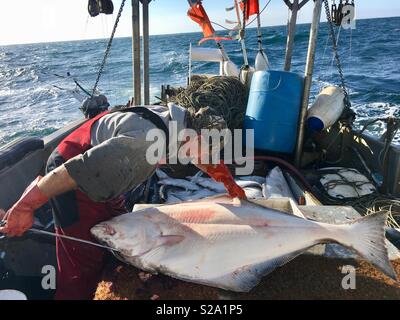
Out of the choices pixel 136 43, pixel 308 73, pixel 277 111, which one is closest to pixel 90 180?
pixel 277 111

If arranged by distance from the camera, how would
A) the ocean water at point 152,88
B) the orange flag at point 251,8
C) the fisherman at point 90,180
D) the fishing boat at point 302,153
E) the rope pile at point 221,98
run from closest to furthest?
1. the fisherman at point 90,180
2. the fishing boat at point 302,153
3. the rope pile at point 221,98
4. the orange flag at point 251,8
5. the ocean water at point 152,88

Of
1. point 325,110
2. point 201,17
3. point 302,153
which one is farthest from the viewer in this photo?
point 201,17

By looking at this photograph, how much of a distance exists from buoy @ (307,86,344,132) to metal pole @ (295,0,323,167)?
295 millimetres

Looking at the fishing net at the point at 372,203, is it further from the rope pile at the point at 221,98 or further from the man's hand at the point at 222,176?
the man's hand at the point at 222,176

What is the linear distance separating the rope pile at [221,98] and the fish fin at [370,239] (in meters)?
3.71

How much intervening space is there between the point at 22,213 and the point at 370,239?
228 centimetres

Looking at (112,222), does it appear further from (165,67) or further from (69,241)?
(165,67)

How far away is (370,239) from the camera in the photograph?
2.05m

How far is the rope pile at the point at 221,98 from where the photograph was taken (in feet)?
19.1

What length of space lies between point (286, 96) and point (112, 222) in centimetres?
348

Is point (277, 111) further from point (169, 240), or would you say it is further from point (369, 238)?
point (169, 240)

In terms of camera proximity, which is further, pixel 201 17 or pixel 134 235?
pixel 201 17

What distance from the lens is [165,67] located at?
25.7 metres

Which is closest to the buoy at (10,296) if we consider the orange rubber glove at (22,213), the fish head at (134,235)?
the orange rubber glove at (22,213)
